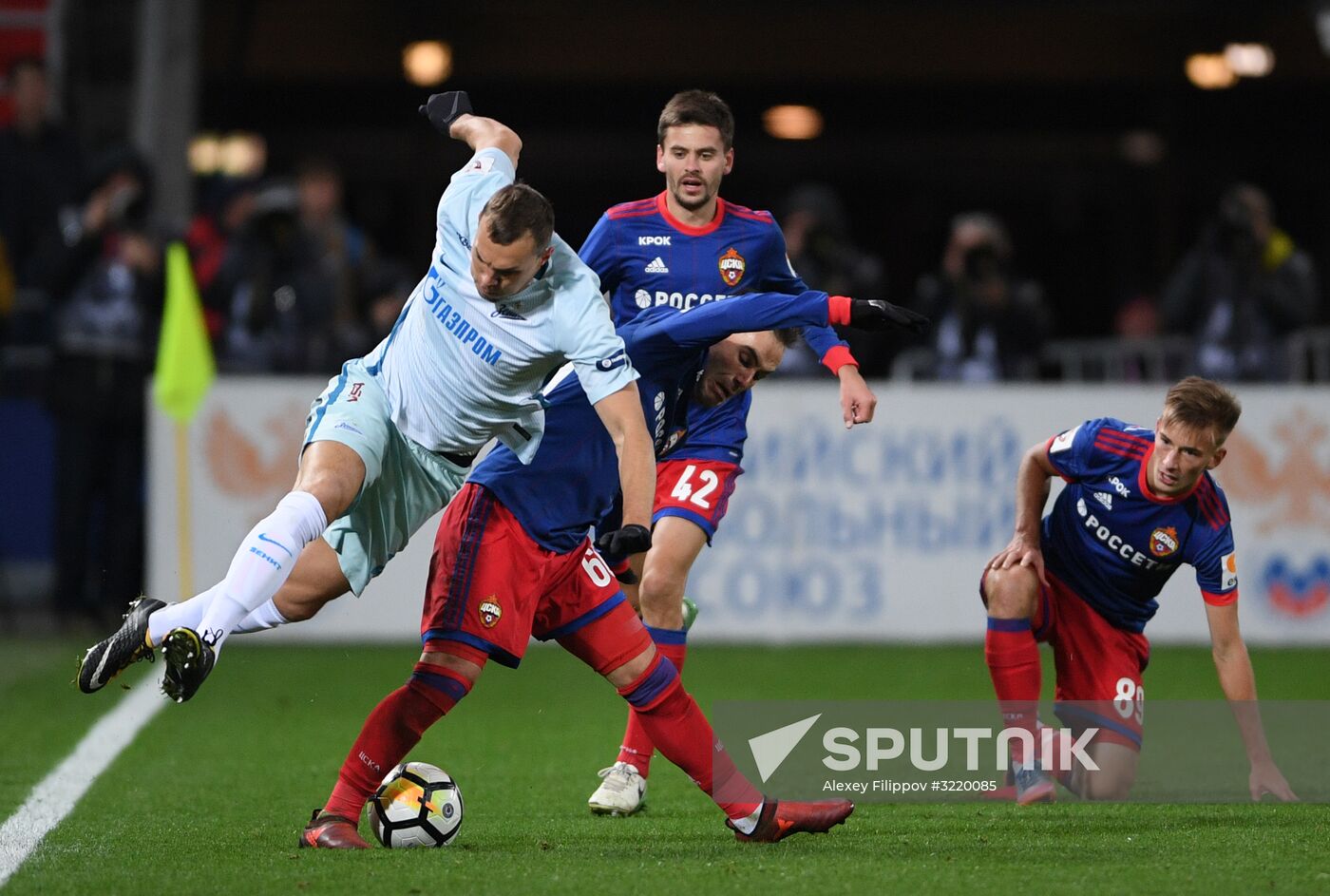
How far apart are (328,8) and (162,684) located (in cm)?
1315

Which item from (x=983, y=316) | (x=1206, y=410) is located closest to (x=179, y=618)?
(x=1206, y=410)

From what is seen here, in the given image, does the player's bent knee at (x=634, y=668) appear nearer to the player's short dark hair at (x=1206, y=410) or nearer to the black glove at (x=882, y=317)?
the black glove at (x=882, y=317)

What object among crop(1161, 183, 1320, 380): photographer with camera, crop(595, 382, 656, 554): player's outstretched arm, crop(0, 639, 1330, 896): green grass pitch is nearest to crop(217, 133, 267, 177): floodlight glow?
crop(1161, 183, 1320, 380): photographer with camera

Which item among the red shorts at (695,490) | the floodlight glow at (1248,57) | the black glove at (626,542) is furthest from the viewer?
the floodlight glow at (1248,57)

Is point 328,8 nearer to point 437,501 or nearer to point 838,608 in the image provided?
point 838,608

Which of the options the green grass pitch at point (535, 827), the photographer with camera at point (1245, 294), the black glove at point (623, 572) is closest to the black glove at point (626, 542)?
the green grass pitch at point (535, 827)

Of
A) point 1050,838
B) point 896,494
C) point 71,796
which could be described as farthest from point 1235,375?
point 71,796

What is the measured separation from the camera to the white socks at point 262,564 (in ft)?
15.9

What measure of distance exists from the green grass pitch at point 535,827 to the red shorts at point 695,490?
0.90 meters

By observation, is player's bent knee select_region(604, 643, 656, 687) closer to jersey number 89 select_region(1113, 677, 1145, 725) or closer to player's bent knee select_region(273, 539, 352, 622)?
player's bent knee select_region(273, 539, 352, 622)

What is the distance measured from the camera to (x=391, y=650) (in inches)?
415

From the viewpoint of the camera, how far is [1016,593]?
6.22 metres

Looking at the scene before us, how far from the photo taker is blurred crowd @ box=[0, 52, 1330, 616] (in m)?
10.9

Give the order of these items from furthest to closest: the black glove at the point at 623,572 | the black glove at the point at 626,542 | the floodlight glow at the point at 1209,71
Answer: the floodlight glow at the point at 1209,71
the black glove at the point at 623,572
the black glove at the point at 626,542
